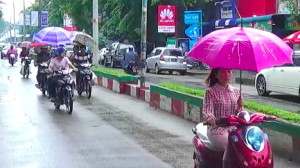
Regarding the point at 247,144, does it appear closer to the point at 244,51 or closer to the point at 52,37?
the point at 244,51

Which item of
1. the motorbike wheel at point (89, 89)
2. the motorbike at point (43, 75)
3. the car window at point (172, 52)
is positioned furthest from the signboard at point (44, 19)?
the motorbike wheel at point (89, 89)

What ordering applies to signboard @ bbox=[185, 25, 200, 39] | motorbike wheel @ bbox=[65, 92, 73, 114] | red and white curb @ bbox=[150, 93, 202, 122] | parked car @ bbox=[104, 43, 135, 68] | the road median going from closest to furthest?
the road median → red and white curb @ bbox=[150, 93, 202, 122] → motorbike wheel @ bbox=[65, 92, 73, 114] → signboard @ bbox=[185, 25, 200, 39] → parked car @ bbox=[104, 43, 135, 68]

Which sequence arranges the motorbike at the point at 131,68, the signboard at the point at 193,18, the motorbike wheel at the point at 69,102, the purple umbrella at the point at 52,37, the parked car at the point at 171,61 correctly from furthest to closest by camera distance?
1. the signboard at the point at 193,18
2. the parked car at the point at 171,61
3. the motorbike at the point at 131,68
4. the purple umbrella at the point at 52,37
5. the motorbike wheel at the point at 69,102

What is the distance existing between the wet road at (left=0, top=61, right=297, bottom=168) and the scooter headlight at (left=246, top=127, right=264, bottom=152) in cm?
280

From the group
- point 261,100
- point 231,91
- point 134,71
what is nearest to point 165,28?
point 134,71

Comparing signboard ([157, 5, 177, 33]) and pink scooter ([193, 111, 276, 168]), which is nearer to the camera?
pink scooter ([193, 111, 276, 168])

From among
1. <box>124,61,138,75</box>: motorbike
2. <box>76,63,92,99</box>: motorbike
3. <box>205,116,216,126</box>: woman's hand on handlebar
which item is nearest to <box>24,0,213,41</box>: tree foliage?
<box>124,61,138,75</box>: motorbike

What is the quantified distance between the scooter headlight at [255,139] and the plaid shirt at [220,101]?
2.48 ft

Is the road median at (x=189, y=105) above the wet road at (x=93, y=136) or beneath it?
above

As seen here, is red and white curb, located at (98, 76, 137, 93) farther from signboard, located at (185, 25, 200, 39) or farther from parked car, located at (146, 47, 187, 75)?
signboard, located at (185, 25, 200, 39)

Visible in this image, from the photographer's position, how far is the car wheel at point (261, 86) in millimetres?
17688

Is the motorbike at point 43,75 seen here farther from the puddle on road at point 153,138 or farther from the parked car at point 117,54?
the parked car at point 117,54

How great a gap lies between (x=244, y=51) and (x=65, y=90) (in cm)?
839

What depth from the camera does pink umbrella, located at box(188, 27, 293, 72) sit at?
4973mm
